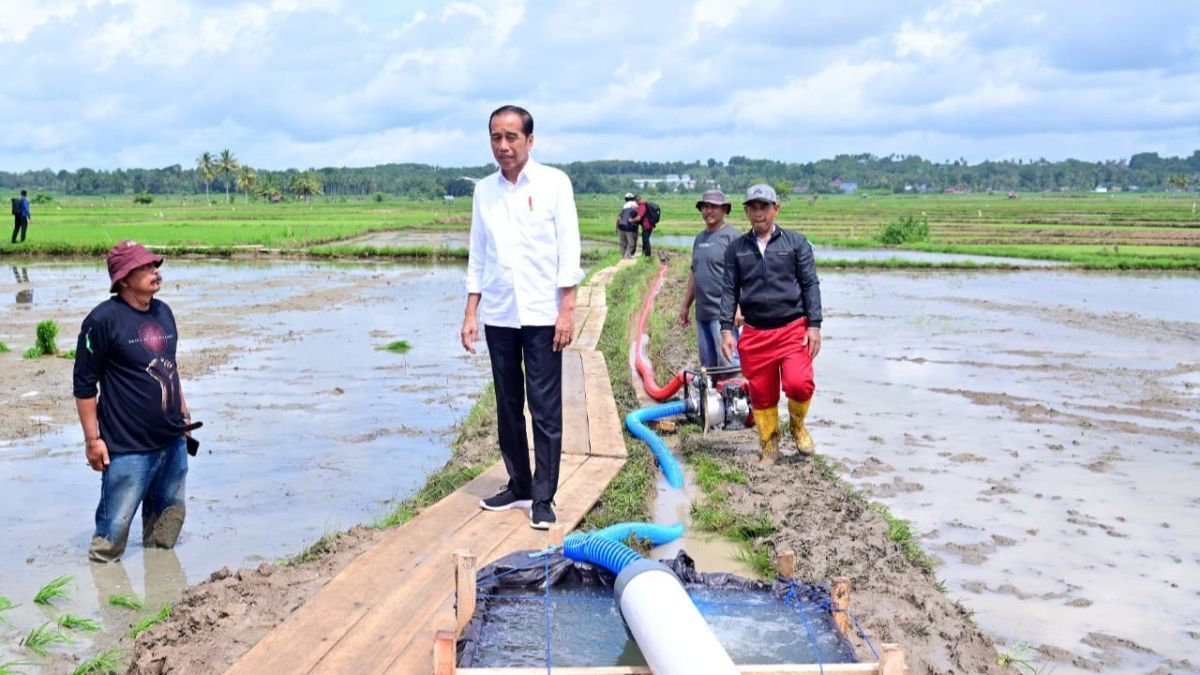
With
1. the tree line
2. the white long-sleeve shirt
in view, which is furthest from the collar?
the tree line

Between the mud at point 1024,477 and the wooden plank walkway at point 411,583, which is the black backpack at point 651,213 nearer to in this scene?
the mud at point 1024,477

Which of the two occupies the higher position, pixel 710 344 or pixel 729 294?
pixel 729 294

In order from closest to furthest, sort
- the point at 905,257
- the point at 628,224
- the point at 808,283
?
the point at 808,283
the point at 628,224
the point at 905,257

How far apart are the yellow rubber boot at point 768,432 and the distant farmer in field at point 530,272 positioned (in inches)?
94.7

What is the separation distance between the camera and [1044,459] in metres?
8.00

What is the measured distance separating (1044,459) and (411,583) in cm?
549

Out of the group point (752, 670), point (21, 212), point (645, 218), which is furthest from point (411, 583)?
point (21, 212)

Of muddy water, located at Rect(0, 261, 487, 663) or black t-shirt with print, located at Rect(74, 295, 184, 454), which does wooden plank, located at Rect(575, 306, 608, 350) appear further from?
black t-shirt with print, located at Rect(74, 295, 184, 454)

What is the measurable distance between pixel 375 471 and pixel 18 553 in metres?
2.42

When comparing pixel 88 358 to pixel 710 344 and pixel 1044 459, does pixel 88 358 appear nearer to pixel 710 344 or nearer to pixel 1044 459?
pixel 710 344

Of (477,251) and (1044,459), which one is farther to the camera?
(1044,459)

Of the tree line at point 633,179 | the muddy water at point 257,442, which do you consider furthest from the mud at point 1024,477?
the tree line at point 633,179

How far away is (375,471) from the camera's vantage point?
7.49 metres

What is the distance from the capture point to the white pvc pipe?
2.93m
